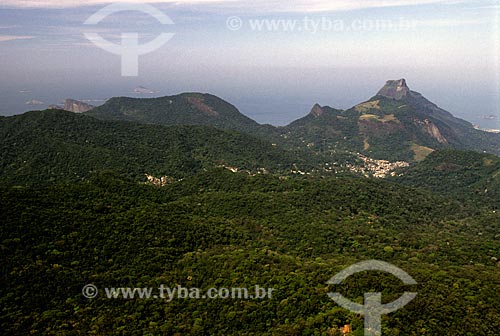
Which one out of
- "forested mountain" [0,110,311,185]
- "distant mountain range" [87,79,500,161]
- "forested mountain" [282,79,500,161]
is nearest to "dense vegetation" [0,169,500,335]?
"forested mountain" [0,110,311,185]

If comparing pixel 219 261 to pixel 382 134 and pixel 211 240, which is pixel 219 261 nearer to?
pixel 211 240

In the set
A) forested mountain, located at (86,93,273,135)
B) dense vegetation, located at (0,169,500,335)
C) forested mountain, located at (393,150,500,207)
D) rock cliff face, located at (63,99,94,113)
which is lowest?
dense vegetation, located at (0,169,500,335)

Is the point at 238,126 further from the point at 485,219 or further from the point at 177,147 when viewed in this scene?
the point at 485,219

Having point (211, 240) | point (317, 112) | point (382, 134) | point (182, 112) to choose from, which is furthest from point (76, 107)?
point (211, 240)

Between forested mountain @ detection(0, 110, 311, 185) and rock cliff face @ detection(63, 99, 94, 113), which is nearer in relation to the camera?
forested mountain @ detection(0, 110, 311, 185)

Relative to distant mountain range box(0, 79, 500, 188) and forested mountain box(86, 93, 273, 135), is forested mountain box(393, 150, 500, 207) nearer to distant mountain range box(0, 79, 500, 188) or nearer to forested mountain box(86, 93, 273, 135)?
distant mountain range box(0, 79, 500, 188)
